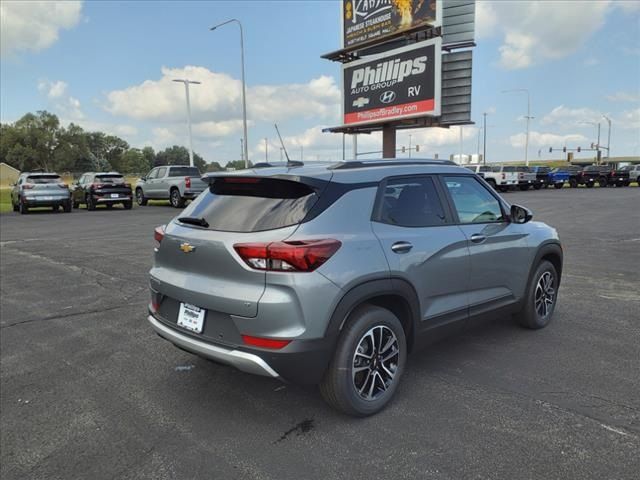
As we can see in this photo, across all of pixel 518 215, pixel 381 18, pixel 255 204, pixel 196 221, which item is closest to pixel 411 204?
pixel 255 204

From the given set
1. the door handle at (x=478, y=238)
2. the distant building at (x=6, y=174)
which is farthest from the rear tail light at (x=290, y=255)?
the distant building at (x=6, y=174)

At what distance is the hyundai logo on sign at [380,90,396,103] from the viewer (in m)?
29.3

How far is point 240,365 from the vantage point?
9.64ft

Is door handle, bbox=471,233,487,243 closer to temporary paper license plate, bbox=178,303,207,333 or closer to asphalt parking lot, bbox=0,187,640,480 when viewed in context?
asphalt parking lot, bbox=0,187,640,480

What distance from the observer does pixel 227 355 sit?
Answer: 117 inches

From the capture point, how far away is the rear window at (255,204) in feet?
9.98

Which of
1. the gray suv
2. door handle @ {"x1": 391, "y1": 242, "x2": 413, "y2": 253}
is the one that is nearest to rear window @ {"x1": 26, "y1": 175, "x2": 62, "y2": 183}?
the gray suv

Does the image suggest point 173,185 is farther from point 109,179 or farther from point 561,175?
point 561,175

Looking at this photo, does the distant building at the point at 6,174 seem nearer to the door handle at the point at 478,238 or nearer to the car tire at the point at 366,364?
the door handle at the point at 478,238

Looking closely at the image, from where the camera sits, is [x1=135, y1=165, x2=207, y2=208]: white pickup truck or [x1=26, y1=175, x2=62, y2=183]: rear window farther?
[x1=135, y1=165, x2=207, y2=208]: white pickup truck

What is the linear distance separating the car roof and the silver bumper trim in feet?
3.87

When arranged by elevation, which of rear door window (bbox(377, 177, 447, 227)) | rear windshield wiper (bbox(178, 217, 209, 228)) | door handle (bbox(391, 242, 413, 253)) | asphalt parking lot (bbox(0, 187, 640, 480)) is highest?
rear door window (bbox(377, 177, 447, 227))

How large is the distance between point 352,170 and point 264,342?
132 centimetres

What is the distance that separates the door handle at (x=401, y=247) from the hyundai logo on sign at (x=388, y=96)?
27620 millimetres
